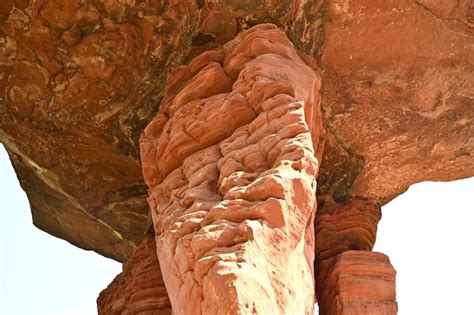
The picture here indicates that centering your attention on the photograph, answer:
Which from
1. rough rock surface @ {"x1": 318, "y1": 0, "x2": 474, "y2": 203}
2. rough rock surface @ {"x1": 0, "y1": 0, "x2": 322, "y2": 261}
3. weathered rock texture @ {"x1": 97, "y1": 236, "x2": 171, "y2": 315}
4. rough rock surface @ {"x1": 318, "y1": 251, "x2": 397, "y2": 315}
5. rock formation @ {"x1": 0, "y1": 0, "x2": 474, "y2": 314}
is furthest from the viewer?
rough rock surface @ {"x1": 318, "y1": 0, "x2": 474, "y2": 203}

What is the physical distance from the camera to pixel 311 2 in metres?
9.69

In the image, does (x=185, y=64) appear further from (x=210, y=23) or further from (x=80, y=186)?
(x=80, y=186)

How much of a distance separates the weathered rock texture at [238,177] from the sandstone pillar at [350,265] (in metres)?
1.16

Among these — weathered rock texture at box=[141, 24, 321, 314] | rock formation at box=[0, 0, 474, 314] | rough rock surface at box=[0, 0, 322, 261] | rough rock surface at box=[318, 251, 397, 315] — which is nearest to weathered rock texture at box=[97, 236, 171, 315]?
rock formation at box=[0, 0, 474, 314]

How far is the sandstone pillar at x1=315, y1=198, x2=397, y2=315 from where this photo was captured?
8680mm

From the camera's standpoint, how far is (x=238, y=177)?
280 inches

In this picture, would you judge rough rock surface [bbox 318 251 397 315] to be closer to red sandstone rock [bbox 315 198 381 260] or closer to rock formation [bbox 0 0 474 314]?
rock formation [bbox 0 0 474 314]

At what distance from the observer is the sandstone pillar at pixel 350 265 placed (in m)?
8.68

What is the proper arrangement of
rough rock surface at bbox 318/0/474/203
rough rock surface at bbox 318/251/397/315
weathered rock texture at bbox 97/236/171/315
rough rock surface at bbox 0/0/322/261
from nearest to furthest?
rough rock surface at bbox 318/251/397/315 → weathered rock texture at bbox 97/236/171/315 → rough rock surface at bbox 0/0/322/261 → rough rock surface at bbox 318/0/474/203

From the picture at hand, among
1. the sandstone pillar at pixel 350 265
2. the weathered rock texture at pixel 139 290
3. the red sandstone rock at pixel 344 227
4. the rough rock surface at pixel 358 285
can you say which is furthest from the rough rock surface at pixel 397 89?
the weathered rock texture at pixel 139 290

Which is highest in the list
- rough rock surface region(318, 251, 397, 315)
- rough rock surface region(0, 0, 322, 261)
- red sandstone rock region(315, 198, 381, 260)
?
rough rock surface region(0, 0, 322, 261)

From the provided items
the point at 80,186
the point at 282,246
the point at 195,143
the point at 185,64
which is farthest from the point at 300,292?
the point at 80,186

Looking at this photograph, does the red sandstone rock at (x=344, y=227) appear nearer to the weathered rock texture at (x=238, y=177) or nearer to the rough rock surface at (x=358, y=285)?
the rough rock surface at (x=358, y=285)

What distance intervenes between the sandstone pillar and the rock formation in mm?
19
